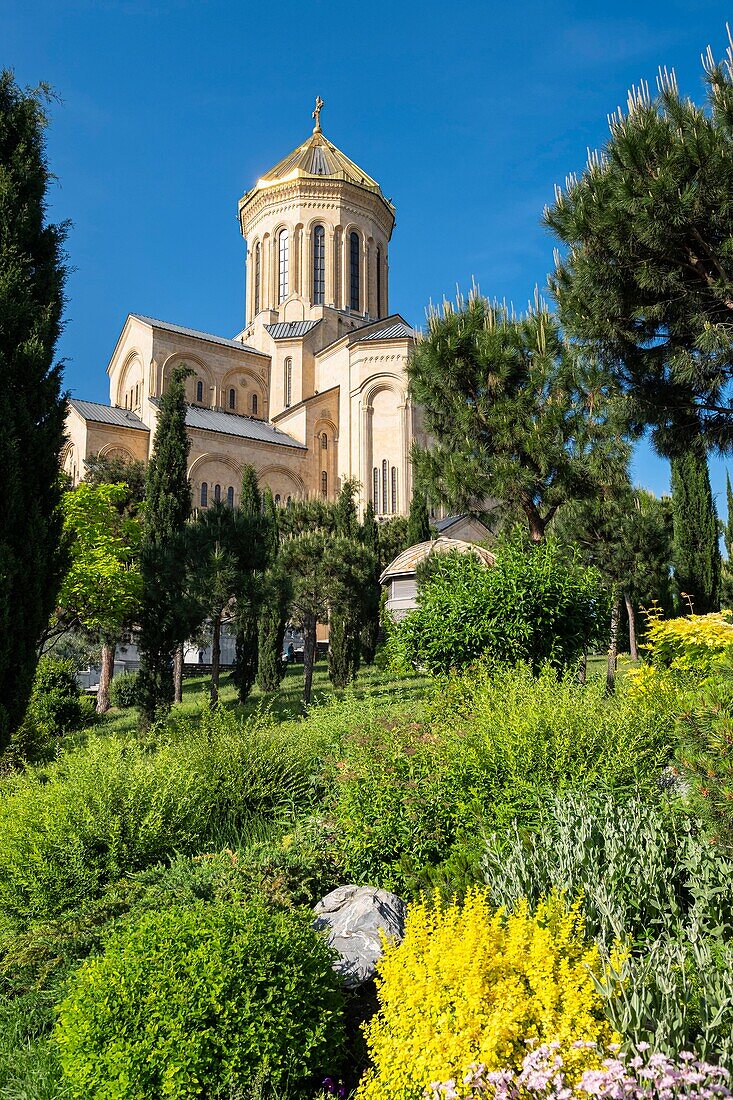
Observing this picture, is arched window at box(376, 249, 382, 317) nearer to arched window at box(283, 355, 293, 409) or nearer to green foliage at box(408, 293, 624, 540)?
arched window at box(283, 355, 293, 409)

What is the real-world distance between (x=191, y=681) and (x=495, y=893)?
950 inches

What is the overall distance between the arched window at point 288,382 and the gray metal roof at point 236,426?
200cm

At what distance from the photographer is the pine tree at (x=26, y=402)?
9062 millimetres

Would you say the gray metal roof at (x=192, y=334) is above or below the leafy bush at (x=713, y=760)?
above

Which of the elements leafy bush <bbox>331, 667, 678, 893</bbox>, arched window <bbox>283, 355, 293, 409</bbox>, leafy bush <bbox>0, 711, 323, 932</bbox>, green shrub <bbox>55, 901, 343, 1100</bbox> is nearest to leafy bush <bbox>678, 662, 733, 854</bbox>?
leafy bush <bbox>331, 667, 678, 893</bbox>

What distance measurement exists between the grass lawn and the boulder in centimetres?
943

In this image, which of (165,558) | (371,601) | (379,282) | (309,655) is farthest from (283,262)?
(165,558)

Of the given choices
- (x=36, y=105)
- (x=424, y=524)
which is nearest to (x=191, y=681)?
(x=424, y=524)

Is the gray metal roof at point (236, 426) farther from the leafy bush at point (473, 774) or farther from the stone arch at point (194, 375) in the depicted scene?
the leafy bush at point (473, 774)

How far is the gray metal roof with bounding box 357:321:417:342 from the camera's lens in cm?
3759

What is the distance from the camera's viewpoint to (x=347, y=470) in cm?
3775

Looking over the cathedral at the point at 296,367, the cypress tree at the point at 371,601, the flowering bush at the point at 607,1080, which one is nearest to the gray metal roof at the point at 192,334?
the cathedral at the point at 296,367

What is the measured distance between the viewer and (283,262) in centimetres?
4231

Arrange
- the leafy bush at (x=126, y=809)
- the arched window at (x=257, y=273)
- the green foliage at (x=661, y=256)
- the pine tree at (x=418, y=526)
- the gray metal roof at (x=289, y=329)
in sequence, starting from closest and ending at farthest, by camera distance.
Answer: the leafy bush at (x=126, y=809)
the green foliage at (x=661, y=256)
the pine tree at (x=418, y=526)
the gray metal roof at (x=289, y=329)
the arched window at (x=257, y=273)
